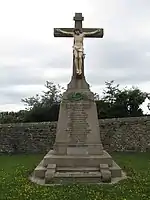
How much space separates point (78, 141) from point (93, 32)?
165 inches

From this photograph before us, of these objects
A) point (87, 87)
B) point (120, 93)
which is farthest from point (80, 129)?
point (120, 93)

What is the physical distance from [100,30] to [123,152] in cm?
926

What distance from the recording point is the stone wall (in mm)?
23550

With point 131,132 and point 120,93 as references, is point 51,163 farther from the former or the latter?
point 120,93

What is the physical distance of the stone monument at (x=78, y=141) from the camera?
39.3 ft

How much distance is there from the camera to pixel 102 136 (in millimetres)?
23828

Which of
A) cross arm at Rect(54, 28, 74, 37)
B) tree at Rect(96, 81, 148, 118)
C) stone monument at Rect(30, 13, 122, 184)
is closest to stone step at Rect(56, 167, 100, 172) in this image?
stone monument at Rect(30, 13, 122, 184)

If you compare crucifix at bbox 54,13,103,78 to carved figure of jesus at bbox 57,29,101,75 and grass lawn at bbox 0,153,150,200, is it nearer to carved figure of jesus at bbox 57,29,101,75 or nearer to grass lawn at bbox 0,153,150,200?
carved figure of jesus at bbox 57,29,101,75

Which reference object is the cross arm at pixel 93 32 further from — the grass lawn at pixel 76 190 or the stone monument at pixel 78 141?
the grass lawn at pixel 76 190

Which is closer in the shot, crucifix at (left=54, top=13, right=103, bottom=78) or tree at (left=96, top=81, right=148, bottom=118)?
crucifix at (left=54, top=13, right=103, bottom=78)

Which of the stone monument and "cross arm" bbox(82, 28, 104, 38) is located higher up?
"cross arm" bbox(82, 28, 104, 38)

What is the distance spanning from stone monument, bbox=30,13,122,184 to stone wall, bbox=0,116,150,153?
9.11m

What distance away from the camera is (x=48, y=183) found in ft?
37.8

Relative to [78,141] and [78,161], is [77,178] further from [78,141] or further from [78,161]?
[78,141]
